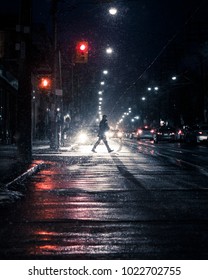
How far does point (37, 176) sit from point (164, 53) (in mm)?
78793

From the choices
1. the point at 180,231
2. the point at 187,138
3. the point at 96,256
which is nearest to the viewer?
the point at 96,256

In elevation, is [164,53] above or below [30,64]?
above

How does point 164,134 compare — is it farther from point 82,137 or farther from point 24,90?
point 24,90

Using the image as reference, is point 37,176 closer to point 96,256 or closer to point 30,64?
point 30,64

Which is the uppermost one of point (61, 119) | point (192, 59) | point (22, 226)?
point (192, 59)

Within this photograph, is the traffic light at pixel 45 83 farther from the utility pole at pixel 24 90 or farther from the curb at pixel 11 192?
the curb at pixel 11 192

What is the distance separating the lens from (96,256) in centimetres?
536

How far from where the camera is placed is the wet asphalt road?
18.5 ft

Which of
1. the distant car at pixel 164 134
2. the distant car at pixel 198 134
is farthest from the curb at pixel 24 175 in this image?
the distant car at pixel 164 134

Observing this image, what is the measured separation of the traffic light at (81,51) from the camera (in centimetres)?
2469

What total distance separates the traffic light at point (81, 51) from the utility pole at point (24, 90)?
6.25 meters

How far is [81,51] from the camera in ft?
81.3

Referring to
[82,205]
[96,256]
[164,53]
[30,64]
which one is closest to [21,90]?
[30,64]
